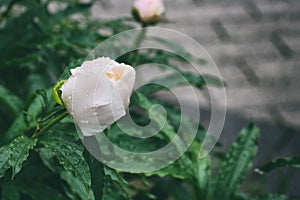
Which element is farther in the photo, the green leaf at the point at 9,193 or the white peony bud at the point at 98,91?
the green leaf at the point at 9,193

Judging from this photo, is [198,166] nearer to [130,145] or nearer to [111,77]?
[130,145]

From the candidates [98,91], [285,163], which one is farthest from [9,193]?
[285,163]

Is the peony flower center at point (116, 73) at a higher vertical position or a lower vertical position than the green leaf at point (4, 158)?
higher

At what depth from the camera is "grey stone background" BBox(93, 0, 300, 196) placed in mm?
2535

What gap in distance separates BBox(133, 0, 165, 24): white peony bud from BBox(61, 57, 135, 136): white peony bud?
23.4 inches

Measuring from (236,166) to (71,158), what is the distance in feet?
1.28

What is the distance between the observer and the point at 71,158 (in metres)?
0.90

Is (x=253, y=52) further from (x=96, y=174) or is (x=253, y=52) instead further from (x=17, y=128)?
Answer: (x=96, y=174)

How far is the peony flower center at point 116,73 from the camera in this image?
33.5 inches

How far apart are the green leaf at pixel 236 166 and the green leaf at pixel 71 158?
344mm

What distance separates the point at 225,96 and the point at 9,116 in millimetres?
1508

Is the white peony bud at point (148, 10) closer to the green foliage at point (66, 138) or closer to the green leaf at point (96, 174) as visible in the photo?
the green foliage at point (66, 138)

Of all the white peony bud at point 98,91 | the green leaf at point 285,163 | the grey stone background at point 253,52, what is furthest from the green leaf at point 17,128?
the grey stone background at point 253,52

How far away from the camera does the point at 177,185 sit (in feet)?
4.66
